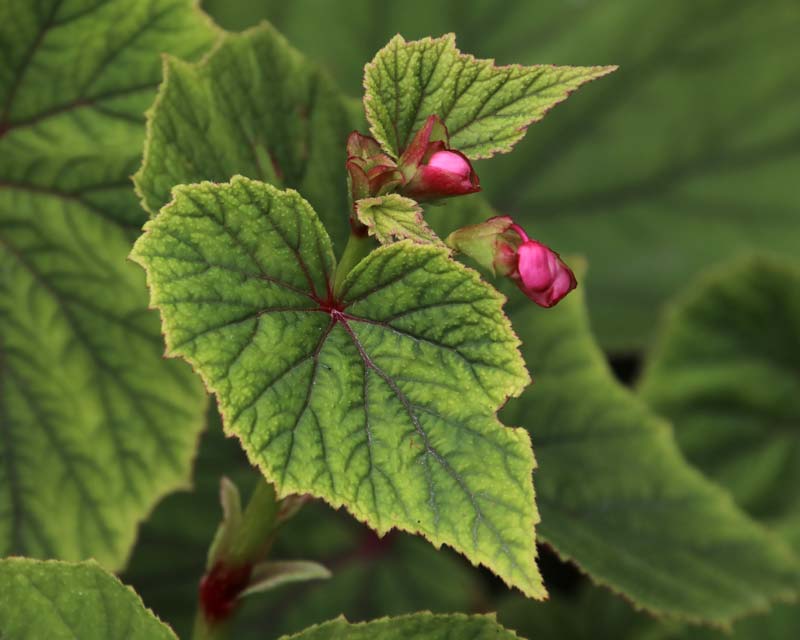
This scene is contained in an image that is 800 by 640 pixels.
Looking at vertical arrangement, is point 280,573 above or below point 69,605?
below

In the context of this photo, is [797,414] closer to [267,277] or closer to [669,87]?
[669,87]

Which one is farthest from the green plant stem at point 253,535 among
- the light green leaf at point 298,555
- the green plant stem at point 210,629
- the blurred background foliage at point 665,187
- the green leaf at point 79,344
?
the blurred background foliage at point 665,187

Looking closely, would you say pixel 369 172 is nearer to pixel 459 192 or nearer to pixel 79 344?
pixel 459 192

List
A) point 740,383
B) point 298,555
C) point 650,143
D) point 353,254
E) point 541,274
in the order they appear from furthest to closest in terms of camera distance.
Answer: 1. point 650,143
2. point 740,383
3. point 298,555
4. point 353,254
5. point 541,274

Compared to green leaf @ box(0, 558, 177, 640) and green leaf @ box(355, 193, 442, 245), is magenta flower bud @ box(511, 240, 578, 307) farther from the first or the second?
green leaf @ box(0, 558, 177, 640)

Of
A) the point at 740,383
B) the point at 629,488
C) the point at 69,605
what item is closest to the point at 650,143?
the point at 740,383

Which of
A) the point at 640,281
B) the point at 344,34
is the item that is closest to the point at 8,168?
the point at 344,34

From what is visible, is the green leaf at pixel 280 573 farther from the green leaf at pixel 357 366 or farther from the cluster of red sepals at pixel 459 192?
the cluster of red sepals at pixel 459 192
